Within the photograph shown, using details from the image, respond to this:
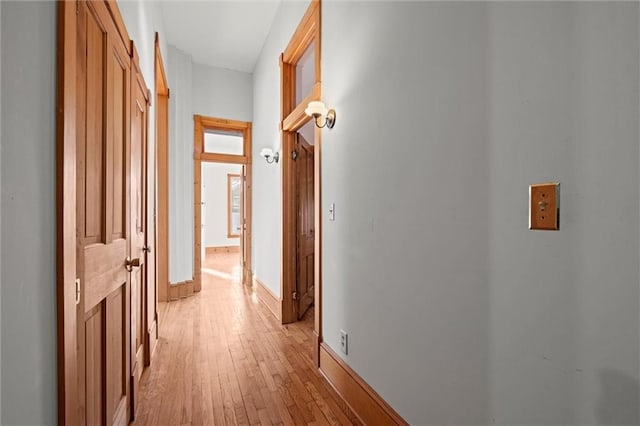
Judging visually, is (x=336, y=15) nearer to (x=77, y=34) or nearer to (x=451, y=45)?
(x=451, y=45)

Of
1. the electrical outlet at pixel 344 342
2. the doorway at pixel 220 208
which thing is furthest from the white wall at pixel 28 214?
the doorway at pixel 220 208

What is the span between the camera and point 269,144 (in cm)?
384

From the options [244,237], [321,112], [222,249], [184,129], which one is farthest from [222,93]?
[222,249]

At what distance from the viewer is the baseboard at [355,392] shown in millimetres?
1490

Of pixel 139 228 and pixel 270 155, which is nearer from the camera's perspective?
pixel 139 228

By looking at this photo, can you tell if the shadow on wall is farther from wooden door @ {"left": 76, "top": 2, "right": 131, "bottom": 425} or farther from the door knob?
the door knob

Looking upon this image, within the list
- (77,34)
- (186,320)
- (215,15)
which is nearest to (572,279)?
(77,34)

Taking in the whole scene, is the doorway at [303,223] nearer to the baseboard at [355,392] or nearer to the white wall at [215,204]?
the baseboard at [355,392]

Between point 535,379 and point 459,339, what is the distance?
267 millimetres

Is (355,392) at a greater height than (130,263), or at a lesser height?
lesser

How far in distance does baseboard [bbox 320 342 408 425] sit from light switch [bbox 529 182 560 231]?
109cm

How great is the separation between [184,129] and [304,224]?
231 cm

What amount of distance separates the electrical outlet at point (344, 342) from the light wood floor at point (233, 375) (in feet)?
0.98

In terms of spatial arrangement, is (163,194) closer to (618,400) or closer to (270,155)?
(270,155)
